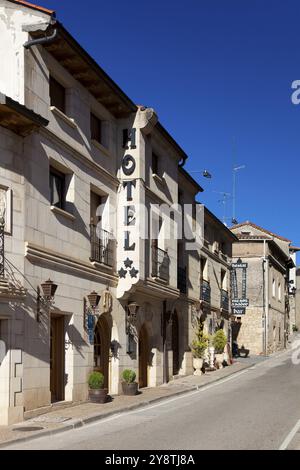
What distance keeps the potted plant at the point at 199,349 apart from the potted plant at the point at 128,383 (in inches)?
359

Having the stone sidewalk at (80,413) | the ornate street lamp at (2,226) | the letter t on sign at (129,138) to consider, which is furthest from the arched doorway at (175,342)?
the ornate street lamp at (2,226)

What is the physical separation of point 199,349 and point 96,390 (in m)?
12.3

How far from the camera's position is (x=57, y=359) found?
1614 cm

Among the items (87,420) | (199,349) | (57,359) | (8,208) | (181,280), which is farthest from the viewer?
(199,349)

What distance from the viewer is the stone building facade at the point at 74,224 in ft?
45.6

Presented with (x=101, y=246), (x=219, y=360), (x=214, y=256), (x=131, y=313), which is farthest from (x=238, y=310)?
(x=101, y=246)

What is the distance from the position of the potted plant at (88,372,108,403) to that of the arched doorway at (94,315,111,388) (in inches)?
68.4

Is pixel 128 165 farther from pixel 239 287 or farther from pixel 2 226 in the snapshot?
pixel 239 287

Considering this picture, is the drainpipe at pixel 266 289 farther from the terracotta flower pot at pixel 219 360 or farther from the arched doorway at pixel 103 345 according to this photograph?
the arched doorway at pixel 103 345

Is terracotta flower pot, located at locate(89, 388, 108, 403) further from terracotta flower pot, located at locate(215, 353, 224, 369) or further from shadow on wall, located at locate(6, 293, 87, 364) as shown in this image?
terracotta flower pot, located at locate(215, 353, 224, 369)

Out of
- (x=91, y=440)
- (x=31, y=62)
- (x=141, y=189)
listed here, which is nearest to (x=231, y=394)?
(x=141, y=189)

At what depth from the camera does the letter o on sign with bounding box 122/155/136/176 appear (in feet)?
66.7

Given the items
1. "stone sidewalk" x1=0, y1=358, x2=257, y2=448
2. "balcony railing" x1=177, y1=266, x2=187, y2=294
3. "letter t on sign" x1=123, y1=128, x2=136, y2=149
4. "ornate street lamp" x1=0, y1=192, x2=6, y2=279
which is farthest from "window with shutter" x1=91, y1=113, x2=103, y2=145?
"balcony railing" x1=177, y1=266, x2=187, y2=294
